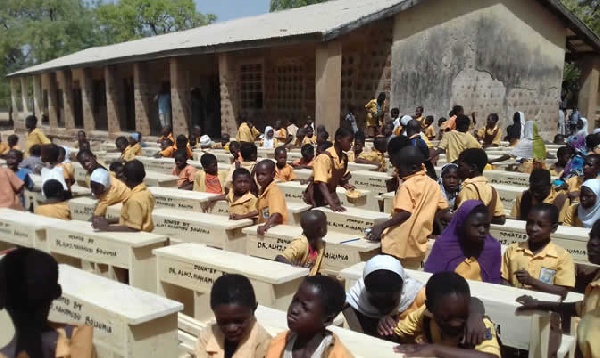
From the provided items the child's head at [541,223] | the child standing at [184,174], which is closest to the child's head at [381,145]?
the child standing at [184,174]

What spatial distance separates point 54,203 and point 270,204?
249 cm

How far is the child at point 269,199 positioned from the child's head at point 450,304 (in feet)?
8.16

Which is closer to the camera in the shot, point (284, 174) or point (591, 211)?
point (591, 211)

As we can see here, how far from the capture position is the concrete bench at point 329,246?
14.4ft

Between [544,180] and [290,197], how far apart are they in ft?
10.1

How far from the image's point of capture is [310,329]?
231cm

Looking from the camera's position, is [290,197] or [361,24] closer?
[290,197]

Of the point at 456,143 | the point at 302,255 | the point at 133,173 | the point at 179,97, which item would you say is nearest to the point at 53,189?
the point at 133,173

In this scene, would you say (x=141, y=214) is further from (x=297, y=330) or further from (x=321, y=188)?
(x=297, y=330)

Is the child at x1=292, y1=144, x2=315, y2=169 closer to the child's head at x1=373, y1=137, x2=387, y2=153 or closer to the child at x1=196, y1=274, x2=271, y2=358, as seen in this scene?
the child's head at x1=373, y1=137, x2=387, y2=153

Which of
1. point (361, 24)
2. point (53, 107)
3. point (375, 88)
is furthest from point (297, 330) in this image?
point (53, 107)

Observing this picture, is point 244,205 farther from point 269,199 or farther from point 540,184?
point 540,184

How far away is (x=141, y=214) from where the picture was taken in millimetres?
4531

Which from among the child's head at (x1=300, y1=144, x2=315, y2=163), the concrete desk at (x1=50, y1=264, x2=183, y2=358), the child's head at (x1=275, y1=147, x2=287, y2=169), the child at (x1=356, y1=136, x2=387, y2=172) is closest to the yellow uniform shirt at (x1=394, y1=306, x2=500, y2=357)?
the concrete desk at (x1=50, y1=264, x2=183, y2=358)
